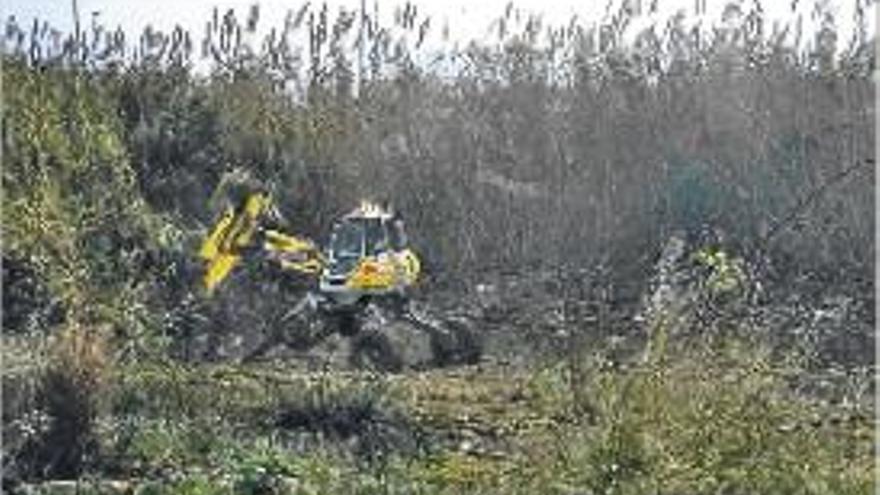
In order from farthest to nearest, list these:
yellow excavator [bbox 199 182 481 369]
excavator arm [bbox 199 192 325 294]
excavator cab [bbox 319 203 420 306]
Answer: excavator arm [bbox 199 192 325 294], excavator cab [bbox 319 203 420 306], yellow excavator [bbox 199 182 481 369]

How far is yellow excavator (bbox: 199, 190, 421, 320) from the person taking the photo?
11.8 m

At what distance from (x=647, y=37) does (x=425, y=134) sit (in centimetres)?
186

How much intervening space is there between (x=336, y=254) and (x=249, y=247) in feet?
3.09

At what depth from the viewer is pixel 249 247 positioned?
12.8 meters

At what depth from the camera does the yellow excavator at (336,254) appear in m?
11.8

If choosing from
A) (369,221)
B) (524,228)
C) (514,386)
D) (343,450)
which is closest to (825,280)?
(524,228)

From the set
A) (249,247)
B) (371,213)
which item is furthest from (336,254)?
(249,247)

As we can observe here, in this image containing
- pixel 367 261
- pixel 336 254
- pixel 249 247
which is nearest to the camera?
pixel 367 261

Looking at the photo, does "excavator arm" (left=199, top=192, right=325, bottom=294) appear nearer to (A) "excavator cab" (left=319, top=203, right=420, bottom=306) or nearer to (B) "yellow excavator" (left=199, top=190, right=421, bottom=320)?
(B) "yellow excavator" (left=199, top=190, right=421, bottom=320)

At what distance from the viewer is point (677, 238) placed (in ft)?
43.5

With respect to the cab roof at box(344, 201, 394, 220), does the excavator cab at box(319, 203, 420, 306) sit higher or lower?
lower

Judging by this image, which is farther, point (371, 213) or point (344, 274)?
point (371, 213)

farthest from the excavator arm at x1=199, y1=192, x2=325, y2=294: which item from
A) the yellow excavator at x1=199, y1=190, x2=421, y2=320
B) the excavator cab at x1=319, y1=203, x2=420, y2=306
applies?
the excavator cab at x1=319, y1=203, x2=420, y2=306

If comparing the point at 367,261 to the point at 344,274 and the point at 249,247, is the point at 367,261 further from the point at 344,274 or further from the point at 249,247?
the point at 249,247
